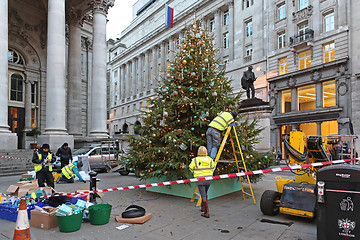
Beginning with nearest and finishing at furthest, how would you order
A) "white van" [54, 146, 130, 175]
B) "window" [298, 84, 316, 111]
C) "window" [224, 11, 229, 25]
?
1. "white van" [54, 146, 130, 175]
2. "window" [298, 84, 316, 111]
3. "window" [224, 11, 229, 25]

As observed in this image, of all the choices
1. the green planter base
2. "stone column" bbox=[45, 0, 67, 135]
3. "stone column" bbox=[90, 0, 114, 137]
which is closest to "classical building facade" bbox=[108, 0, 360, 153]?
"stone column" bbox=[90, 0, 114, 137]

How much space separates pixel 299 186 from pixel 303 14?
28.8 m

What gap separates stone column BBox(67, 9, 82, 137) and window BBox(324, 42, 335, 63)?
25424 mm

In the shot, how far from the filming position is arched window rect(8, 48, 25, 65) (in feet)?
81.7

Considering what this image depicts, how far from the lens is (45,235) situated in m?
4.79

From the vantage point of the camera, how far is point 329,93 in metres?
26.5

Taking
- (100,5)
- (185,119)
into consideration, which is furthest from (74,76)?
(185,119)

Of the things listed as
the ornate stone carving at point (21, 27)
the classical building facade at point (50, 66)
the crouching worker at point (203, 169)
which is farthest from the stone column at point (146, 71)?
the crouching worker at point (203, 169)

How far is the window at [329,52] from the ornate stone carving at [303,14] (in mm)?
4039

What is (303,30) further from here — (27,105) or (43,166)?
(27,105)

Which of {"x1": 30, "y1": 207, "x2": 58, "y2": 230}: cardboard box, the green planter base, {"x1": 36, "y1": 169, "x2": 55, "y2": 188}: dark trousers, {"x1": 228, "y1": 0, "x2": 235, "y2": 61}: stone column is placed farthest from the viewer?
{"x1": 228, "y1": 0, "x2": 235, "y2": 61}: stone column

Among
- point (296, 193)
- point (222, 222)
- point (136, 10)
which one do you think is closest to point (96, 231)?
point (222, 222)

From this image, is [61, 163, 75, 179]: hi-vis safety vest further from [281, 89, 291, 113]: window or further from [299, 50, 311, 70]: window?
[299, 50, 311, 70]: window

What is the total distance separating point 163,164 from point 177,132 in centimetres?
99
